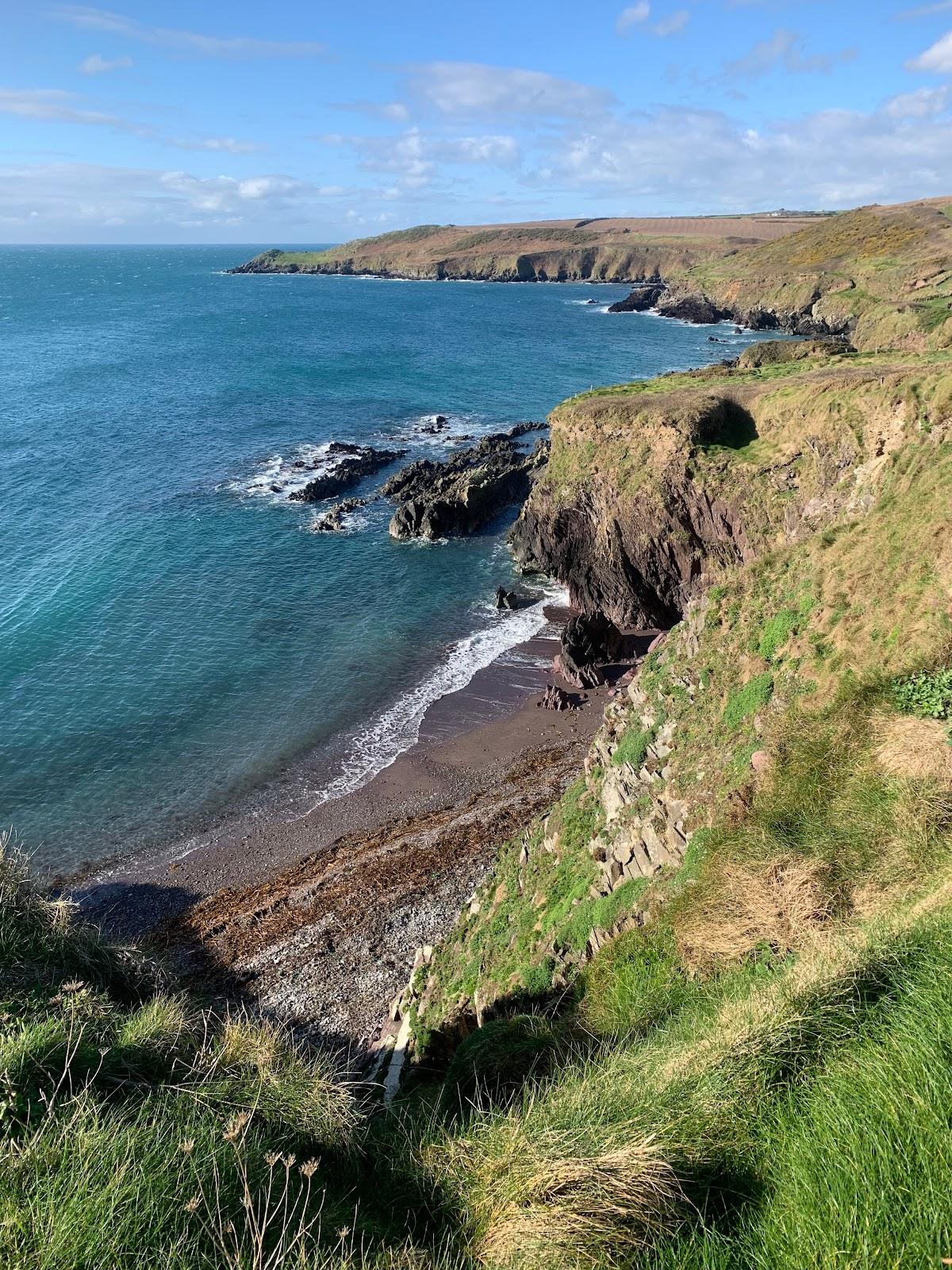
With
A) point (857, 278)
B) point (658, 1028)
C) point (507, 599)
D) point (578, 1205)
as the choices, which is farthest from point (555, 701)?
point (857, 278)

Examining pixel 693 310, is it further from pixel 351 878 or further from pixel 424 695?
pixel 351 878

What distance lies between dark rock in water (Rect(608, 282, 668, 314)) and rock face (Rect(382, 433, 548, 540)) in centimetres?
9413

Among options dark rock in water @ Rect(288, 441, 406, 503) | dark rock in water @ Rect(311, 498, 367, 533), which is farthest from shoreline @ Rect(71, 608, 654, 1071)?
dark rock in water @ Rect(288, 441, 406, 503)

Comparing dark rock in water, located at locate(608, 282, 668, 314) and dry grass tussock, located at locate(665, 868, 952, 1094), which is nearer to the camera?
dry grass tussock, located at locate(665, 868, 952, 1094)

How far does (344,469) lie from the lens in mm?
61094

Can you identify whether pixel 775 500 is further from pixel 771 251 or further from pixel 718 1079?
pixel 771 251

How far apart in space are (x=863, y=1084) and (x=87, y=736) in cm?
3277

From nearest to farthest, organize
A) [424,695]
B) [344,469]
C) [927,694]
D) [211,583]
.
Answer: [927,694], [424,695], [211,583], [344,469]

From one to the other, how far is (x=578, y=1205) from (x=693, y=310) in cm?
14722

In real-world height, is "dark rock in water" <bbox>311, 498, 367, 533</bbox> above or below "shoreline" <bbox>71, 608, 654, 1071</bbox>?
above

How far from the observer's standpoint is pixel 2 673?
35625 mm

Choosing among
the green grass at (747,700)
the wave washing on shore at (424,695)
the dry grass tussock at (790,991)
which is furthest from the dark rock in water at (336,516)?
the dry grass tussock at (790,991)

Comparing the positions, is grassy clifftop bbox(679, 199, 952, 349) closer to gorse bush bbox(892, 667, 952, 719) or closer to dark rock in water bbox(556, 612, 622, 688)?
dark rock in water bbox(556, 612, 622, 688)

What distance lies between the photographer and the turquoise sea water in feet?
100
